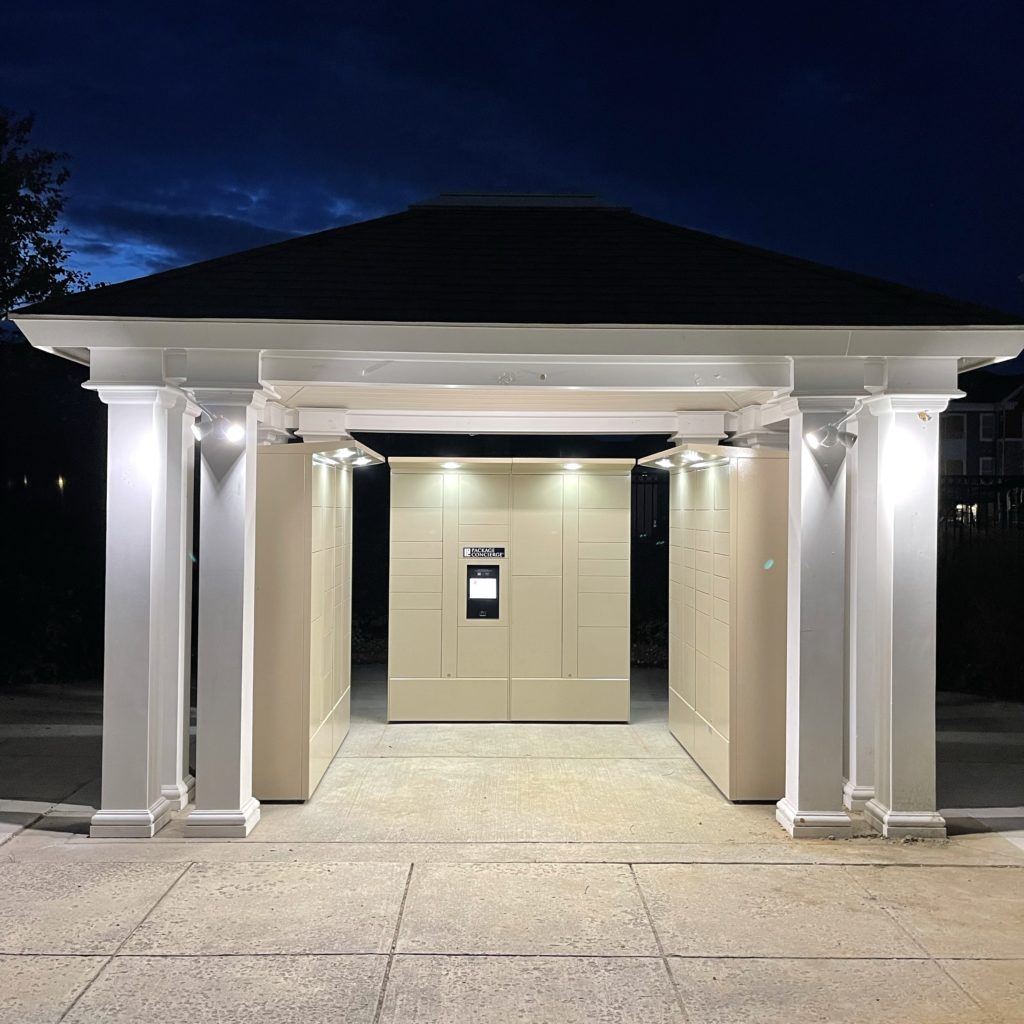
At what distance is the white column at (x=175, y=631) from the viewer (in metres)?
6.75

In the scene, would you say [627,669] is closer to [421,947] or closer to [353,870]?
[353,870]

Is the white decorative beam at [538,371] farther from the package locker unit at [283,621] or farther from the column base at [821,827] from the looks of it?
the column base at [821,827]

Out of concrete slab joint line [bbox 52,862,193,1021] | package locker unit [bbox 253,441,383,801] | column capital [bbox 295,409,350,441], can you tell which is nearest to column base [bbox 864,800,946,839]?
package locker unit [bbox 253,441,383,801]

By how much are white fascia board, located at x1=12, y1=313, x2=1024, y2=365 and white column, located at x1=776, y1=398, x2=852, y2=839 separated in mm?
467

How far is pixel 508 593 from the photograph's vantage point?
32.9ft

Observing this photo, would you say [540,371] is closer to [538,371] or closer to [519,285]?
[538,371]

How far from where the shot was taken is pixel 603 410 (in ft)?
30.5

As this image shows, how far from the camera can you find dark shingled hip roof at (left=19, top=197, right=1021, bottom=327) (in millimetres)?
6324

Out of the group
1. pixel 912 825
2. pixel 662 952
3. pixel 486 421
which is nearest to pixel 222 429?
pixel 486 421

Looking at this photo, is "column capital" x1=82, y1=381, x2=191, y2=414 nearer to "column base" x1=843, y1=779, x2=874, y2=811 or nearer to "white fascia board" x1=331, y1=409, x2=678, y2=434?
"white fascia board" x1=331, y1=409, x2=678, y2=434

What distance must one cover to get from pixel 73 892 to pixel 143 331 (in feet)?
11.0

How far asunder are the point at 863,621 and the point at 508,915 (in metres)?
3.36

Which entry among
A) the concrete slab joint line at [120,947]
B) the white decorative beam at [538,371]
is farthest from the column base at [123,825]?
the white decorative beam at [538,371]

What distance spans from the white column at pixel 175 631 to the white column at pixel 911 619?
4.80 metres
